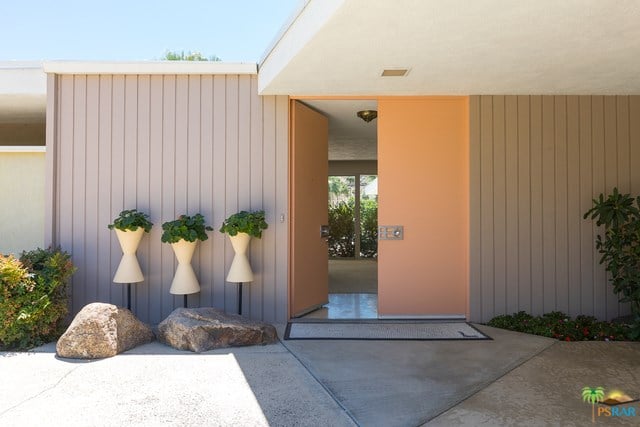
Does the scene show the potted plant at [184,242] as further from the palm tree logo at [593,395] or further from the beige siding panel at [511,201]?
the palm tree logo at [593,395]

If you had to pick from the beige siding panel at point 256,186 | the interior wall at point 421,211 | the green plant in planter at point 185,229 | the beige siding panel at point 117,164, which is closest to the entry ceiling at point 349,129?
the interior wall at point 421,211

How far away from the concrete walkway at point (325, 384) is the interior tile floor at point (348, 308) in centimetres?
102

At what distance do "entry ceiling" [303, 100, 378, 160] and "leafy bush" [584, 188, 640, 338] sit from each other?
2717mm

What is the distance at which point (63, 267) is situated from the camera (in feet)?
13.5

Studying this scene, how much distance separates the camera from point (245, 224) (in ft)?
14.1

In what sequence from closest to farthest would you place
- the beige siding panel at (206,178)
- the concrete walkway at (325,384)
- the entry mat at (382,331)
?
the concrete walkway at (325,384) < the entry mat at (382,331) < the beige siding panel at (206,178)

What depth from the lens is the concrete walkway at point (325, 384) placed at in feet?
8.53

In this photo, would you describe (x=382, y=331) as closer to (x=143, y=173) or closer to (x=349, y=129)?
(x=143, y=173)

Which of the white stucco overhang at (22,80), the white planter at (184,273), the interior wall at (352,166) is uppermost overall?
the white stucco overhang at (22,80)

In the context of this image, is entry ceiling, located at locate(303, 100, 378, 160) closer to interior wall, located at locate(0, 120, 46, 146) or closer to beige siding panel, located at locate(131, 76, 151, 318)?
beige siding panel, located at locate(131, 76, 151, 318)

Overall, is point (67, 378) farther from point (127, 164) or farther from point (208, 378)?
point (127, 164)

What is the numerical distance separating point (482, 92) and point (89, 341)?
14.9 ft

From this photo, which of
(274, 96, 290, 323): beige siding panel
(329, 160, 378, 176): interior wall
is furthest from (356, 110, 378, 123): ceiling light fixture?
(329, 160, 378, 176): interior wall

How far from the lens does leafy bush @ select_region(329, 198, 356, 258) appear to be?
11023 mm
